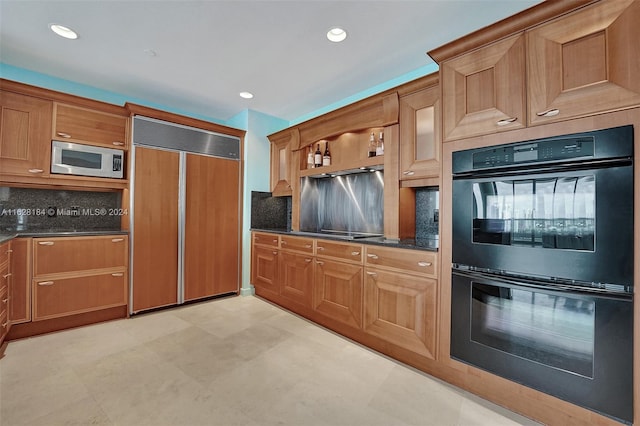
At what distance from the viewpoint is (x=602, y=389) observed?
4.42ft

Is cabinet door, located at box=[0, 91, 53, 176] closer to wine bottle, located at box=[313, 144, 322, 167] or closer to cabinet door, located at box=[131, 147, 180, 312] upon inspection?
cabinet door, located at box=[131, 147, 180, 312]

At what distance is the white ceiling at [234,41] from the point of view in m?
1.97

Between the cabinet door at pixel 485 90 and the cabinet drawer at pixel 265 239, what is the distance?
2205 mm

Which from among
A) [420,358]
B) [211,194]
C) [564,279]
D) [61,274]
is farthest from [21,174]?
[564,279]

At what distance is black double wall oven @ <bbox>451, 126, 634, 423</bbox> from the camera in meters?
1.33

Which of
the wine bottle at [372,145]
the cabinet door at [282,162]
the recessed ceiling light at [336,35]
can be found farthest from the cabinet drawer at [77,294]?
the recessed ceiling light at [336,35]

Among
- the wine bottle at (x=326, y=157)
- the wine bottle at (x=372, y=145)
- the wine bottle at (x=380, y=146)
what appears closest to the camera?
the wine bottle at (x=380, y=146)

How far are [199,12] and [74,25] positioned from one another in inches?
39.9

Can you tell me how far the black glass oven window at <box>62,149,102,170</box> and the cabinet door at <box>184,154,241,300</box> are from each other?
845mm

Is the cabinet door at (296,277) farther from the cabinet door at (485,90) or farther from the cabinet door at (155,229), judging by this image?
the cabinet door at (485,90)

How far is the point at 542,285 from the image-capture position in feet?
4.96

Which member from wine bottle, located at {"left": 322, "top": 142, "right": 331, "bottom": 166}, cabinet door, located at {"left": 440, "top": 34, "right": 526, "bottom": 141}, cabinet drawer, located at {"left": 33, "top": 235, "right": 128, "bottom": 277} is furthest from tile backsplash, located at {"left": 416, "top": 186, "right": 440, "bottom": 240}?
cabinet drawer, located at {"left": 33, "top": 235, "right": 128, "bottom": 277}

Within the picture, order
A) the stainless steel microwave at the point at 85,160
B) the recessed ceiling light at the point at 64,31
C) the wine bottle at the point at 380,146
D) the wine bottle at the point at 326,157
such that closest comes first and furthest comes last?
the recessed ceiling light at the point at 64,31 < the stainless steel microwave at the point at 85,160 < the wine bottle at the point at 380,146 < the wine bottle at the point at 326,157

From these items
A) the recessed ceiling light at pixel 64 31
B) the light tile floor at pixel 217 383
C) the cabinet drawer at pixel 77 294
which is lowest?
the light tile floor at pixel 217 383
